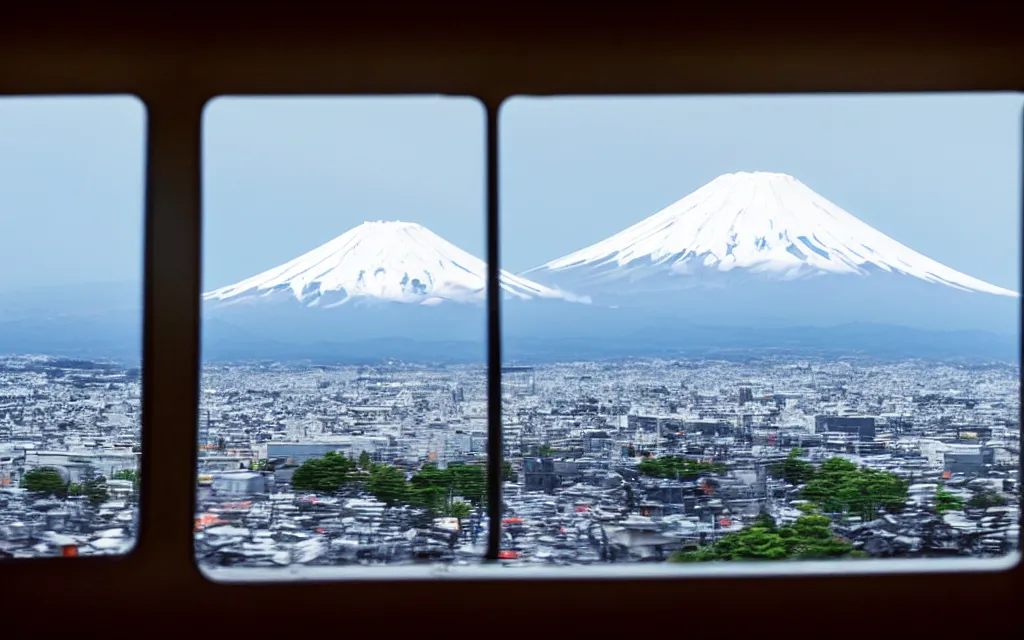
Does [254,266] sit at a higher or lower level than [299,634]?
higher

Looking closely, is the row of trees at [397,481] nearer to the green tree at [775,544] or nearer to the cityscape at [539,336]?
the cityscape at [539,336]

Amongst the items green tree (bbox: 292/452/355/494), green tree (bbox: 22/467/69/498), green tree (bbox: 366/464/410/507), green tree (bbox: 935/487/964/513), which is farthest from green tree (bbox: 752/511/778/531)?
green tree (bbox: 22/467/69/498)

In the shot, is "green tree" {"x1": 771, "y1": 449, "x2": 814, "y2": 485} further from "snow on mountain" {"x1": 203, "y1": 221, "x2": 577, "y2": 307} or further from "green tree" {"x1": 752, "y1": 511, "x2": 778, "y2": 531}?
"snow on mountain" {"x1": 203, "y1": 221, "x2": 577, "y2": 307}

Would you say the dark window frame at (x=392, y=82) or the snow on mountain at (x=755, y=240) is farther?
the snow on mountain at (x=755, y=240)

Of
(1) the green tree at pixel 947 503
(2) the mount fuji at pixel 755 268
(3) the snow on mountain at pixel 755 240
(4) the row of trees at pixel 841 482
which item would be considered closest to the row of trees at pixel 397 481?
(2) the mount fuji at pixel 755 268

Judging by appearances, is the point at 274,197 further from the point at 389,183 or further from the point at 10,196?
the point at 10,196

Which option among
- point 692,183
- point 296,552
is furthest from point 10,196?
point 692,183
